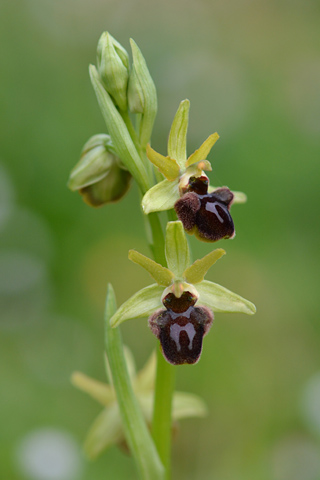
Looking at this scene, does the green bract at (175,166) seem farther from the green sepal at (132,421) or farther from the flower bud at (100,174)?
the green sepal at (132,421)

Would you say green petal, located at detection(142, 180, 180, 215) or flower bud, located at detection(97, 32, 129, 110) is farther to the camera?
flower bud, located at detection(97, 32, 129, 110)

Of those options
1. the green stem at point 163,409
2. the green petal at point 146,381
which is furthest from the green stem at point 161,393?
the green petal at point 146,381

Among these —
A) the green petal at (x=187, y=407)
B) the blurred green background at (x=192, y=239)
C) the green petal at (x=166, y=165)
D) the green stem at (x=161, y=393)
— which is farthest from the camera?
the blurred green background at (x=192, y=239)

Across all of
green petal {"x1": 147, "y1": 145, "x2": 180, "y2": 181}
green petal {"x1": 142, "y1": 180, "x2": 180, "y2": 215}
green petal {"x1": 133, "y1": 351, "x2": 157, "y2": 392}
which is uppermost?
green petal {"x1": 147, "y1": 145, "x2": 180, "y2": 181}

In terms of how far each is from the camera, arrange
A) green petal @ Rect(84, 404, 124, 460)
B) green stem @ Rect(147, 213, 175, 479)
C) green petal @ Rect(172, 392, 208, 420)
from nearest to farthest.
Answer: green stem @ Rect(147, 213, 175, 479) < green petal @ Rect(84, 404, 124, 460) < green petal @ Rect(172, 392, 208, 420)

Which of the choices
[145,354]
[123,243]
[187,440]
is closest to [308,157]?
[123,243]

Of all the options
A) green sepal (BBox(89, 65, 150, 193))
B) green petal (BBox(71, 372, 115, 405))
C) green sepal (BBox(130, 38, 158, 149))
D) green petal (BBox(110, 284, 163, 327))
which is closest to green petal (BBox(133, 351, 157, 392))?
green petal (BBox(71, 372, 115, 405))

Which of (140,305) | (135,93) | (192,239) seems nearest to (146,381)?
(140,305)

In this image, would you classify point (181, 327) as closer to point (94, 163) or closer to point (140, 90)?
point (94, 163)

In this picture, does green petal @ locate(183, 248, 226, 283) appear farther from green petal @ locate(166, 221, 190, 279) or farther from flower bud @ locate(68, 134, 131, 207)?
flower bud @ locate(68, 134, 131, 207)
